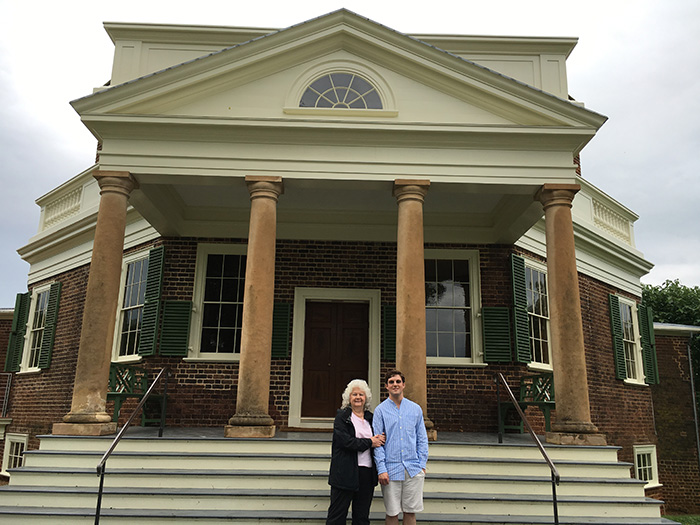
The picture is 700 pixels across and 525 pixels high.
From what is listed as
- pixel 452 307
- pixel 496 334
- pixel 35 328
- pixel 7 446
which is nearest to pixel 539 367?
pixel 496 334

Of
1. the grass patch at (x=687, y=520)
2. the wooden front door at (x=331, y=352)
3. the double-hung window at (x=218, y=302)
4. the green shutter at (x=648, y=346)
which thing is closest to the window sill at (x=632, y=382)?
the green shutter at (x=648, y=346)

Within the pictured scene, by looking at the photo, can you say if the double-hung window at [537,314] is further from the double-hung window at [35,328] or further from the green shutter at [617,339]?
the double-hung window at [35,328]

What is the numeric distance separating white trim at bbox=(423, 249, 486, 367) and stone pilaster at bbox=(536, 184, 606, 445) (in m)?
2.54

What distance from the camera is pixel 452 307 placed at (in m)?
10.7

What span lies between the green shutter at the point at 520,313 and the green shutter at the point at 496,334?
0.58ft

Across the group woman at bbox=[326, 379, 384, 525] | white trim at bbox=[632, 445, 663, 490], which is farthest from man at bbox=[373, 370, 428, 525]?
white trim at bbox=[632, 445, 663, 490]

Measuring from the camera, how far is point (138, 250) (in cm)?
1156

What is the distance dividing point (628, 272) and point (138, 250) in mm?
11576

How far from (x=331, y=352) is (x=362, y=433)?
563cm

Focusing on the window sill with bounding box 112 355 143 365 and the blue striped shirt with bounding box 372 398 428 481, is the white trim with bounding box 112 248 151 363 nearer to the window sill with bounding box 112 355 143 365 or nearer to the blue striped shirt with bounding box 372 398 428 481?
the window sill with bounding box 112 355 143 365

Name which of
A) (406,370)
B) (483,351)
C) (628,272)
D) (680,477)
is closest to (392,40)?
(406,370)

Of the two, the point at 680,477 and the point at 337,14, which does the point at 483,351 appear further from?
the point at 680,477

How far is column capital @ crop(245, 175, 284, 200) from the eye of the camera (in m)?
8.19

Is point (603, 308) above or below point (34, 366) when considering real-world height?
above
